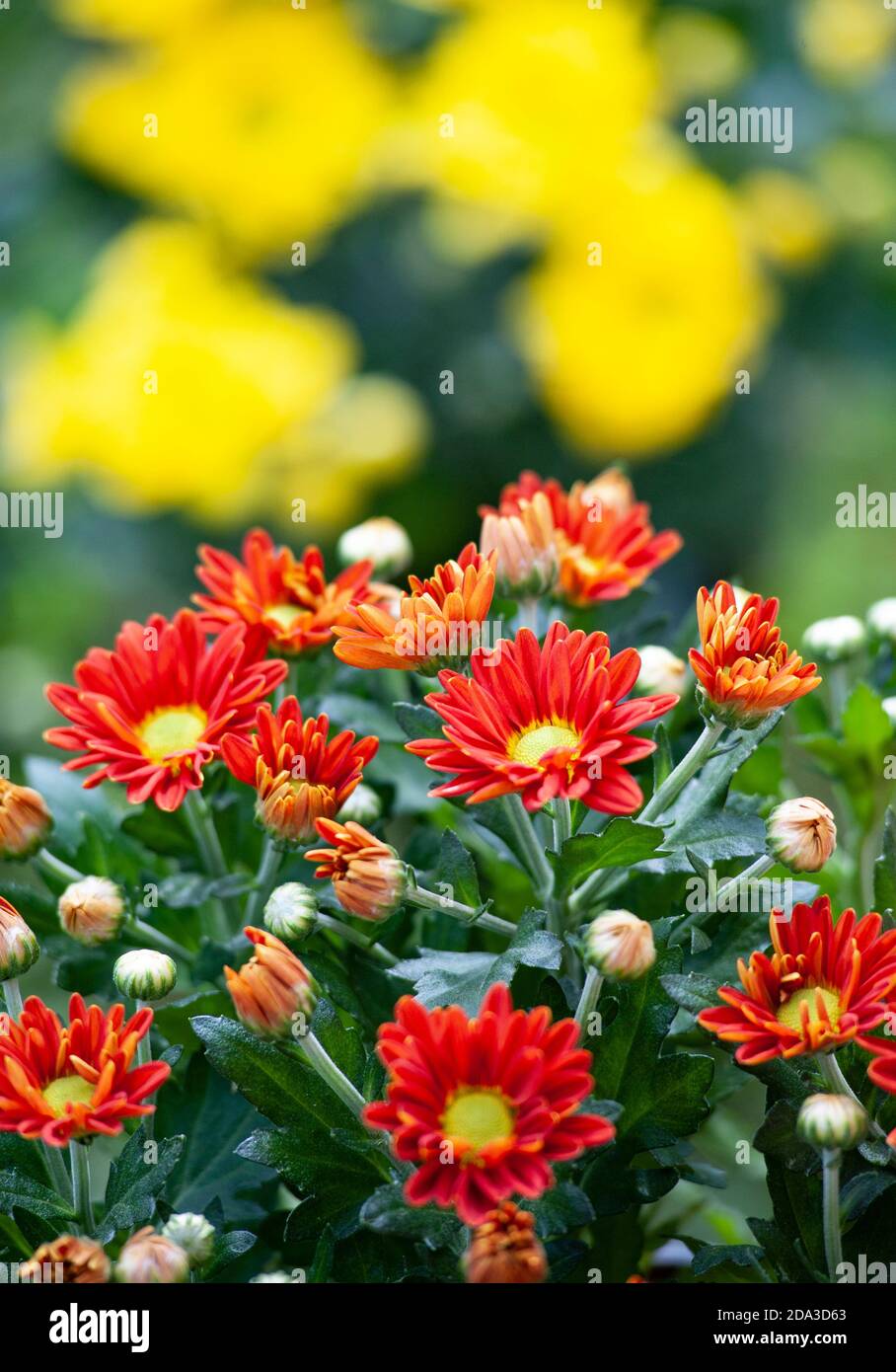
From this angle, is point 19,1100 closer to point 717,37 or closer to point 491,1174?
point 491,1174

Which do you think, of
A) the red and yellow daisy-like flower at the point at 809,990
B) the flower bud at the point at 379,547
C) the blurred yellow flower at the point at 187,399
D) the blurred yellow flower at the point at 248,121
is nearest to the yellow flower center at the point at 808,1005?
the red and yellow daisy-like flower at the point at 809,990

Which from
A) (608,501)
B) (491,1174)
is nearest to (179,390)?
(608,501)

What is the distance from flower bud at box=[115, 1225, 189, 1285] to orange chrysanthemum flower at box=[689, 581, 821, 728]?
24 cm

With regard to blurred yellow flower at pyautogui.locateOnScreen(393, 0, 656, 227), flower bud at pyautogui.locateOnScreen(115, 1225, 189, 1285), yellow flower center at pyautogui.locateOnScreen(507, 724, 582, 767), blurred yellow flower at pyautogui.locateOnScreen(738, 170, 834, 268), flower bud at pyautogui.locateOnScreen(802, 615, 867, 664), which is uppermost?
blurred yellow flower at pyautogui.locateOnScreen(393, 0, 656, 227)

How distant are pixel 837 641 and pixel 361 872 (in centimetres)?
29

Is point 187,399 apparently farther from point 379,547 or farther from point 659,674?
point 659,674

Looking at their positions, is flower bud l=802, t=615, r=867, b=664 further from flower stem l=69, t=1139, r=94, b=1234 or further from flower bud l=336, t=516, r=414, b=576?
flower stem l=69, t=1139, r=94, b=1234

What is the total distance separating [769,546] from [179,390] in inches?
25.0

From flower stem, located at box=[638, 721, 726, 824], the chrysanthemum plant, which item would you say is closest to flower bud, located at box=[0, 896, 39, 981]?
the chrysanthemum plant

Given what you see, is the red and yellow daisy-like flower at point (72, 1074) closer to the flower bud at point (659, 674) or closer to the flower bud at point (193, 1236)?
the flower bud at point (193, 1236)

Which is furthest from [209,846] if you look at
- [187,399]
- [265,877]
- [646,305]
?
[646,305]

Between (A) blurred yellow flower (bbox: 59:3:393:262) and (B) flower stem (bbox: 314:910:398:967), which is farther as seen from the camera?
(A) blurred yellow flower (bbox: 59:3:393:262)

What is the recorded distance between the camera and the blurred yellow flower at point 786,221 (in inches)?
63.7

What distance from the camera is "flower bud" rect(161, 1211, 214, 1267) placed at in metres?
0.50
